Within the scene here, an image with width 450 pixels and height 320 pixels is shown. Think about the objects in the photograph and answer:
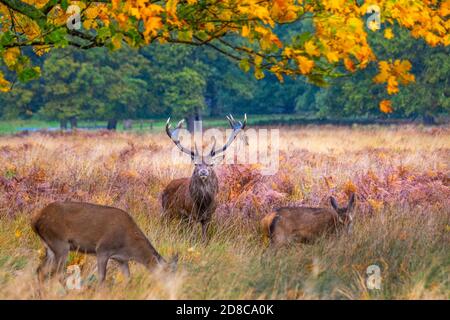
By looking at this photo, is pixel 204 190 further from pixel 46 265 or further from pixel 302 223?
pixel 46 265

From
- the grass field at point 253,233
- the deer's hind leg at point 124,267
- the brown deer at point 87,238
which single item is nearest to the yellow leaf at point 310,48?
the grass field at point 253,233

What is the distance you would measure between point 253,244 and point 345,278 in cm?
206

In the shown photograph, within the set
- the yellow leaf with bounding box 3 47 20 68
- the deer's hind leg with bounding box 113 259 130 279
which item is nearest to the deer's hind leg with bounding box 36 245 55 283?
the deer's hind leg with bounding box 113 259 130 279

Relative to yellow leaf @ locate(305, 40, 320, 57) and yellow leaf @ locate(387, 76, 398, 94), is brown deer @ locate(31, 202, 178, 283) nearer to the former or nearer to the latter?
yellow leaf @ locate(305, 40, 320, 57)

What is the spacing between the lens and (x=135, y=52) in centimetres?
4594

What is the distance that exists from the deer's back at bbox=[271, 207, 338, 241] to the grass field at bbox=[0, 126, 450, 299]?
258mm

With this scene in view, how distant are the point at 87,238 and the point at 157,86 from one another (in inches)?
1619

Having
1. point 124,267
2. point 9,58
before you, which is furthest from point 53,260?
point 9,58

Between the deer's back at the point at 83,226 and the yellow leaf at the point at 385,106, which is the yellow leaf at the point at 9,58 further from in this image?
the yellow leaf at the point at 385,106

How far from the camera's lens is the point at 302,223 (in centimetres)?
916

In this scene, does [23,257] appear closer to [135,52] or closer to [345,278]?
[345,278]

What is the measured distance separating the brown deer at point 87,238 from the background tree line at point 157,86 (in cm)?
3399

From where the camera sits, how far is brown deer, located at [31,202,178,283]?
7.07 metres
